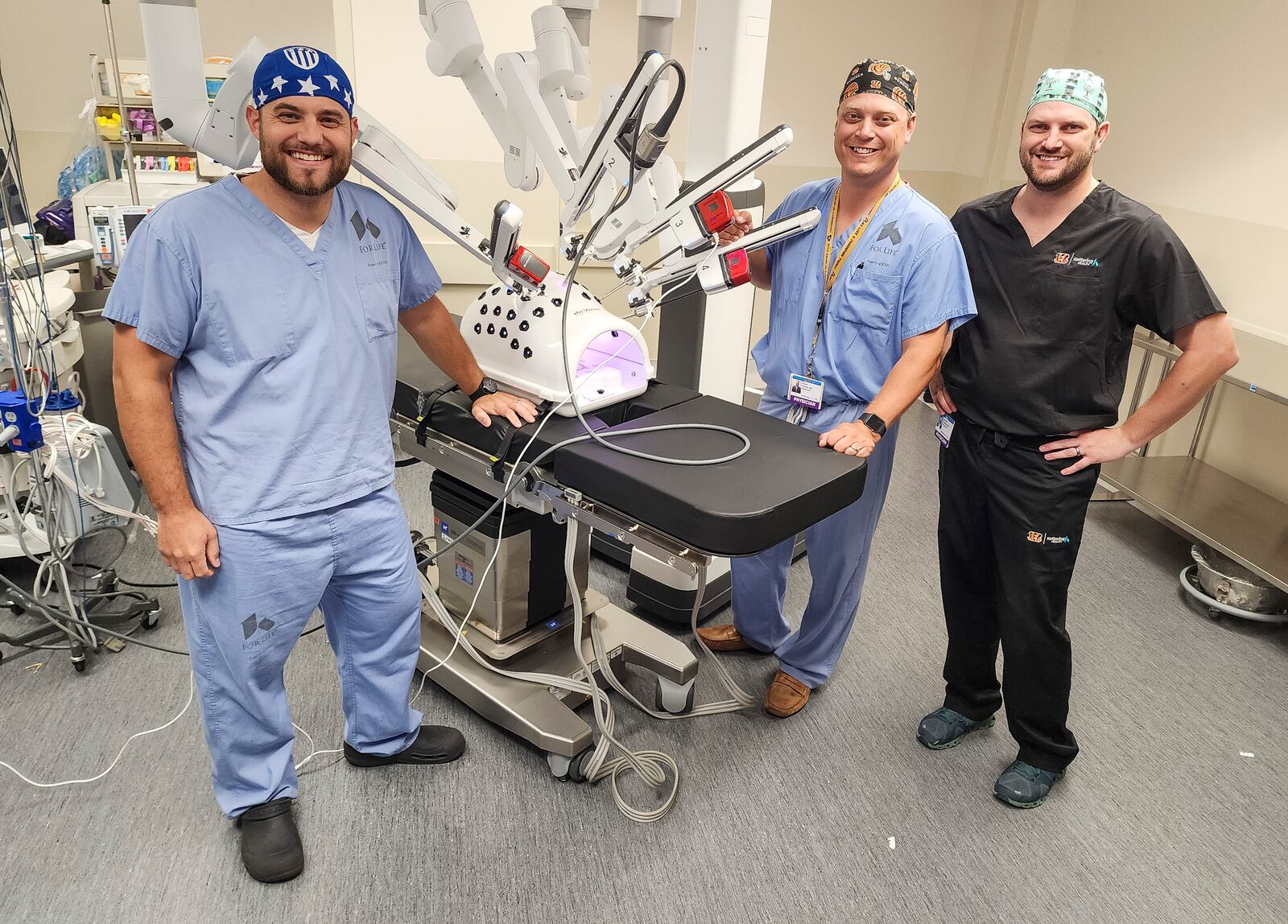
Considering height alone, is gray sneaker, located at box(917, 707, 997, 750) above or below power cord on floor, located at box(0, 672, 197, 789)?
above

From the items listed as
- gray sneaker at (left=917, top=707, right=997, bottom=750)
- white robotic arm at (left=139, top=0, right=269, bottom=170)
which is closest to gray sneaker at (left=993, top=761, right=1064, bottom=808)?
gray sneaker at (left=917, top=707, right=997, bottom=750)

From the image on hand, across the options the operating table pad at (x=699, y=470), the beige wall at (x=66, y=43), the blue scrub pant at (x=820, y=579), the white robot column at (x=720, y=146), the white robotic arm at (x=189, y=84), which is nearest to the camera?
the operating table pad at (x=699, y=470)

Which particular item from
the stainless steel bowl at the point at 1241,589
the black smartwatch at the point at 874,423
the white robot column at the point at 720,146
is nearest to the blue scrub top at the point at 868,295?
the black smartwatch at the point at 874,423

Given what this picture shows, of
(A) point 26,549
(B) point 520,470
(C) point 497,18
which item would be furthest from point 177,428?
(C) point 497,18

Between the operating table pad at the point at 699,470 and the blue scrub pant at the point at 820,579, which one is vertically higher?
the operating table pad at the point at 699,470

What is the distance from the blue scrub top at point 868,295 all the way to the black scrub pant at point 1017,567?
0.25m

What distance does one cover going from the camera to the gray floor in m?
1.65

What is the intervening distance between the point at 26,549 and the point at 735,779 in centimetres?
200

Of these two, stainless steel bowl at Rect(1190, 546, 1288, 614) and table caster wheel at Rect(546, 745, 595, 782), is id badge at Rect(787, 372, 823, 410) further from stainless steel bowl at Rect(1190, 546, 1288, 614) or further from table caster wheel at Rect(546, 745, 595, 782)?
stainless steel bowl at Rect(1190, 546, 1288, 614)

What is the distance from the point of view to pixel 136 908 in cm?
157

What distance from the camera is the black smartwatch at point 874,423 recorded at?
1777 mm

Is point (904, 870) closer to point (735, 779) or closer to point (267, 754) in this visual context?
point (735, 779)

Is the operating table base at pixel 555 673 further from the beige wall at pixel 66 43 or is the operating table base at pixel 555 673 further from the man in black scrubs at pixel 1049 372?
the beige wall at pixel 66 43

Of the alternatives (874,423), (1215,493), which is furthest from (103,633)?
(1215,493)
